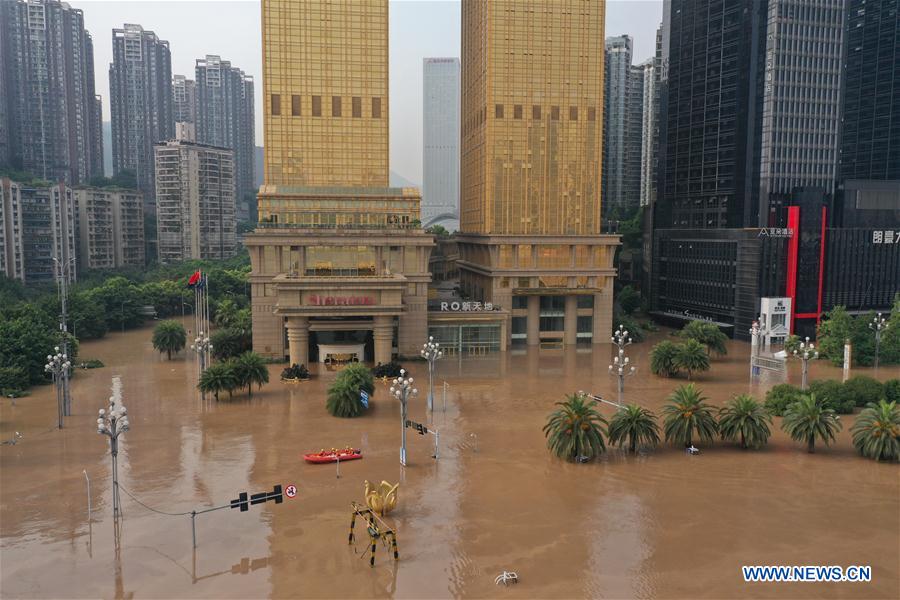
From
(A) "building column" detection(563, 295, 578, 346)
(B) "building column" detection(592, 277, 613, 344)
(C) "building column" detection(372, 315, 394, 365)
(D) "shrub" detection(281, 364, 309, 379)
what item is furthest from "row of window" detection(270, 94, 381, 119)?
(B) "building column" detection(592, 277, 613, 344)

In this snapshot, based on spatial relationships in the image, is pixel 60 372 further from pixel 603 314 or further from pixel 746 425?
pixel 603 314

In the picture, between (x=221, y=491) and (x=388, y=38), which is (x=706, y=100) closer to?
(x=388, y=38)

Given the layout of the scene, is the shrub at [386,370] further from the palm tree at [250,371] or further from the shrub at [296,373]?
the palm tree at [250,371]

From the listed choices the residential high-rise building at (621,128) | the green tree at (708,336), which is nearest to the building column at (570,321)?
the green tree at (708,336)

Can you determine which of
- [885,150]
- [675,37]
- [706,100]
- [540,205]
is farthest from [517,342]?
[885,150]

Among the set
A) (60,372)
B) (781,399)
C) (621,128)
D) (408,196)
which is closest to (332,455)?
(60,372)
